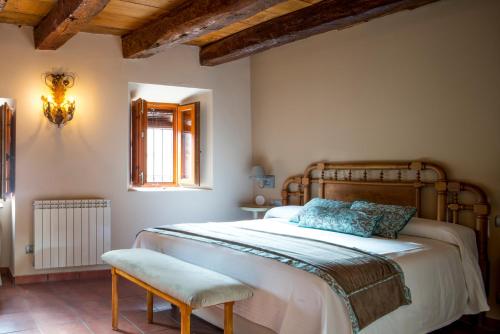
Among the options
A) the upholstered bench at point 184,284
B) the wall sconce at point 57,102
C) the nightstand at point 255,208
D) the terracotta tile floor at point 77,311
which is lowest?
the terracotta tile floor at point 77,311

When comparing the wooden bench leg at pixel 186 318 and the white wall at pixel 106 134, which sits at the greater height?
the white wall at pixel 106 134

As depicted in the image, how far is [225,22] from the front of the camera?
3.69 meters

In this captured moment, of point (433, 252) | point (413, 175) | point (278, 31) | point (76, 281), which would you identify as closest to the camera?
point (433, 252)

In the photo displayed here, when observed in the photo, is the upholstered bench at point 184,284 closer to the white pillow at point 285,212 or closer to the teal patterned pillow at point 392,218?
the teal patterned pillow at point 392,218

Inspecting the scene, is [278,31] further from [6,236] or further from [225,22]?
[6,236]

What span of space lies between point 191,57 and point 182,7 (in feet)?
4.64

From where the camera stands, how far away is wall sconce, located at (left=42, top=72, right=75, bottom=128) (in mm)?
4602

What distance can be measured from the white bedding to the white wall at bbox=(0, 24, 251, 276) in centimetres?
145

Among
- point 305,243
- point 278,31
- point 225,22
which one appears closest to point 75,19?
point 225,22

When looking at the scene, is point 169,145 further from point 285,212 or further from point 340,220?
point 340,220

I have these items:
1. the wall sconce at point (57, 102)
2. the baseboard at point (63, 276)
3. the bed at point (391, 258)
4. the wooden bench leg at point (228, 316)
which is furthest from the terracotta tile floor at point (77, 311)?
the wall sconce at point (57, 102)

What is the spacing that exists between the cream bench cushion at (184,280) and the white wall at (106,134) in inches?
77.4

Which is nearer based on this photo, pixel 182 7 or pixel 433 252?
pixel 433 252

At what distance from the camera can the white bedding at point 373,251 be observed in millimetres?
2318
